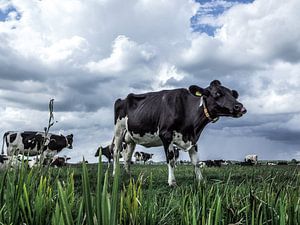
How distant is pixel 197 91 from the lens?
37.1 ft

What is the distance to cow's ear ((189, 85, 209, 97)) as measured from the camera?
11188 millimetres

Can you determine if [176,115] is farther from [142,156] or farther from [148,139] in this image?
[142,156]

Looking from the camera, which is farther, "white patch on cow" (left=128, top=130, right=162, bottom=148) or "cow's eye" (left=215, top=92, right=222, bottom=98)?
"white patch on cow" (left=128, top=130, right=162, bottom=148)

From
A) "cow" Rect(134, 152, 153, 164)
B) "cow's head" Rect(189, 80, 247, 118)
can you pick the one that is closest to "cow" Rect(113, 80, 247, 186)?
"cow's head" Rect(189, 80, 247, 118)

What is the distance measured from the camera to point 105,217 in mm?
1805

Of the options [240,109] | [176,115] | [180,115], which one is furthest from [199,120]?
[240,109]

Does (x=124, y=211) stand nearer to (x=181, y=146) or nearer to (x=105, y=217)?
(x=105, y=217)

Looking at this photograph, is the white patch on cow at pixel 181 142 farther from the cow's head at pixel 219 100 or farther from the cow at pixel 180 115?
the cow's head at pixel 219 100

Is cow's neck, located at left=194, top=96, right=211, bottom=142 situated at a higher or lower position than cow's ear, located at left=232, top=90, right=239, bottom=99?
lower

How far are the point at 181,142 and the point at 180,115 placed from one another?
0.81 m

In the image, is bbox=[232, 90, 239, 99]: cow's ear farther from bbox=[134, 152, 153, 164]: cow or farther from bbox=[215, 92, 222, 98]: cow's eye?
bbox=[134, 152, 153, 164]: cow

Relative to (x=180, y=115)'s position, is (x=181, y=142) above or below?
below

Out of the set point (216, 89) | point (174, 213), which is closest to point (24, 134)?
point (216, 89)

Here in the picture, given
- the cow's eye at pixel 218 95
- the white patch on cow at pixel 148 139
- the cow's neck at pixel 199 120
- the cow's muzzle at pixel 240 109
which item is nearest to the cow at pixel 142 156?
the white patch on cow at pixel 148 139
